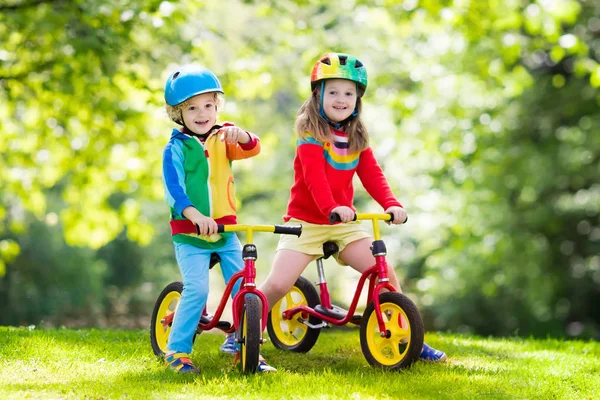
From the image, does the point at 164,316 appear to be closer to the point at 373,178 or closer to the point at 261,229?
the point at 261,229

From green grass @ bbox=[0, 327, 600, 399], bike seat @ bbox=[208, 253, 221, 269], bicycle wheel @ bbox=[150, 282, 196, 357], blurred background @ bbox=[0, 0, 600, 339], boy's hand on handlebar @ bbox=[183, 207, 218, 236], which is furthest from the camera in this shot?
blurred background @ bbox=[0, 0, 600, 339]

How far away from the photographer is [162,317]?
528 cm

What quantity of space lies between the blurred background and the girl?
429 centimetres

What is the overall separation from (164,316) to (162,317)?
0.08 ft

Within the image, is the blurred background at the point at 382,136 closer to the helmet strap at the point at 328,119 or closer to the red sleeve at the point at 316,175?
the helmet strap at the point at 328,119

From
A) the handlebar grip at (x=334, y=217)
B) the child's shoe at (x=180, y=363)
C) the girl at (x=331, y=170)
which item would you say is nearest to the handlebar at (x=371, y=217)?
the handlebar grip at (x=334, y=217)

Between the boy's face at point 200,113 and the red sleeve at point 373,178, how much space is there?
991 mm

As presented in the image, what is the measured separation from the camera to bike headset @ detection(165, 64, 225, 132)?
476cm

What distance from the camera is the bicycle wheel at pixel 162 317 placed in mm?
5230

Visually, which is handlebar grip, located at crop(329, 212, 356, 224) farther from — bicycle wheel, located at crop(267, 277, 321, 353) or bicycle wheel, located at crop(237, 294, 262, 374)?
bicycle wheel, located at crop(267, 277, 321, 353)

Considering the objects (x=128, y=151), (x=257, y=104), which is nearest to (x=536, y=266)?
(x=128, y=151)

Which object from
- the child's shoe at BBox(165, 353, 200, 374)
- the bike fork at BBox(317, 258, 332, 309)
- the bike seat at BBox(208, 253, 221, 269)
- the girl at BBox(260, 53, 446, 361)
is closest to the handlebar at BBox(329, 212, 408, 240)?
the girl at BBox(260, 53, 446, 361)

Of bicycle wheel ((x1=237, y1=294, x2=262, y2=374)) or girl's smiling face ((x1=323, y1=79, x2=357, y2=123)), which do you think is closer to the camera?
bicycle wheel ((x1=237, y1=294, x2=262, y2=374))

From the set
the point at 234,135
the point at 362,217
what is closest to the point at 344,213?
the point at 362,217
